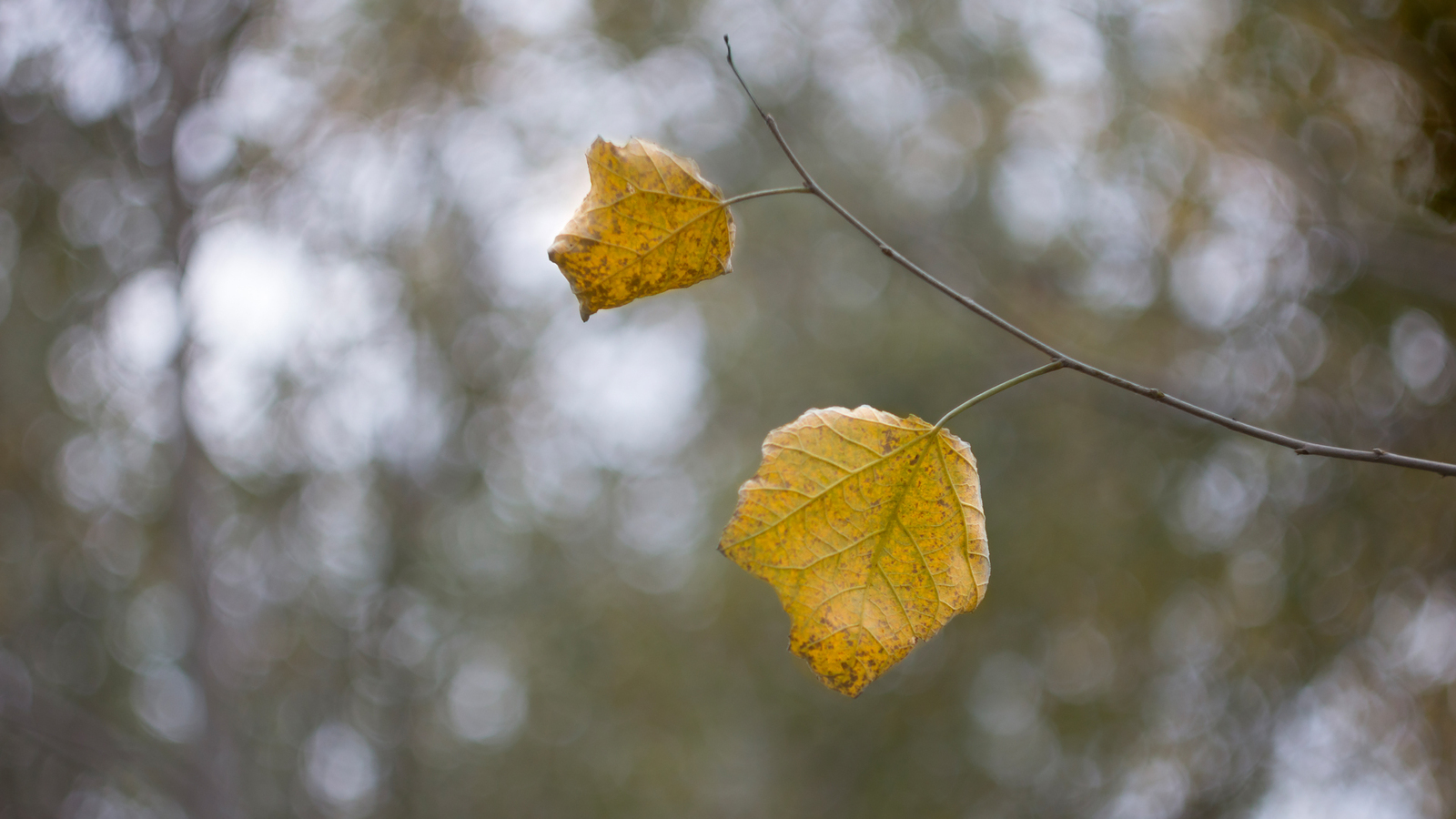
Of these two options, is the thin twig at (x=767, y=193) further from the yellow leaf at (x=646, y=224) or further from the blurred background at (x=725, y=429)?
the blurred background at (x=725, y=429)

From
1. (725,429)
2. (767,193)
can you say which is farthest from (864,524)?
(725,429)

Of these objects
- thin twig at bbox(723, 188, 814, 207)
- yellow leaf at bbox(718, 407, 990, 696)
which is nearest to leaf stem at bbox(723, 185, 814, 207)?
thin twig at bbox(723, 188, 814, 207)

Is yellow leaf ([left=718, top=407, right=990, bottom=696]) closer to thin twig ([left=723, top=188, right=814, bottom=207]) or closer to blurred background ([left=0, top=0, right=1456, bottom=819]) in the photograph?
thin twig ([left=723, top=188, right=814, bottom=207])

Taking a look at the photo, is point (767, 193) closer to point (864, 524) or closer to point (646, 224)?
point (646, 224)

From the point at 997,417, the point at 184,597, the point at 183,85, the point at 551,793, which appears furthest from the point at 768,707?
the point at 183,85

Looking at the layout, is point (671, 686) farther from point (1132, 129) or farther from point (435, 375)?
point (1132, 129)

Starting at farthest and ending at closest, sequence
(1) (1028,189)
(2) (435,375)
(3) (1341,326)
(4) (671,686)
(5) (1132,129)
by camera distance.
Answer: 1. (4) (671,686)
2. (2) (435,375)
3. (1) (1028,189)
4. (5) (1132,129)
5. (3) (1341,326)
